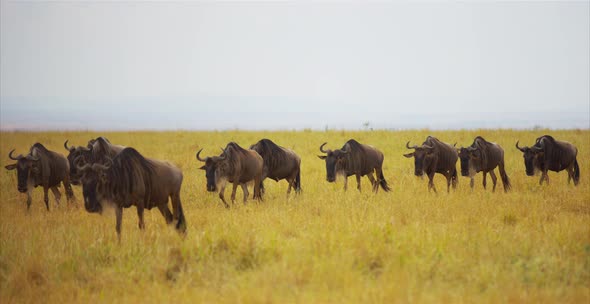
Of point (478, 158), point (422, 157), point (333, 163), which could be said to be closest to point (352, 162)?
point (333, 163)

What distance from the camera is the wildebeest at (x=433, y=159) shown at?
1405 cm

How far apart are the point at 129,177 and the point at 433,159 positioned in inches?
365

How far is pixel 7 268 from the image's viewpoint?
6906 millimetres

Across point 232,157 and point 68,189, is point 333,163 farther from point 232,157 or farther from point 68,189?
point 68,189

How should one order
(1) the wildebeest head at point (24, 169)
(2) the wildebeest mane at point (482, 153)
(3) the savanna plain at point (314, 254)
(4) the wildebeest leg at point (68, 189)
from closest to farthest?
(3) the savanna plain at point (314, 254) → (1) the wildebeest head at point (24, 169) → (4) the wildebeest leg at point (68, 189) → (2) the wildebeest mane at point (482, 153)

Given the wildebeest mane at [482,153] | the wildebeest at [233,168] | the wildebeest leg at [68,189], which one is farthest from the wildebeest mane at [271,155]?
the wildebeest mane at [482,153]

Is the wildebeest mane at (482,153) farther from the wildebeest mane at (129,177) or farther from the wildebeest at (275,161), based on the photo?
the wildebeest mane at (129,177)

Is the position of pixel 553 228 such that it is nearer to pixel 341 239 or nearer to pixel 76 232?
pixel 341 239

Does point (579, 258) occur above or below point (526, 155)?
below

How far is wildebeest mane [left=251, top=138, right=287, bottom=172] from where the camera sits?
13.5 m

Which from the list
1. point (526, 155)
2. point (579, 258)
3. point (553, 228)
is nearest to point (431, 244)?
point (579, 258)

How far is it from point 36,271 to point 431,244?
18.8 ft

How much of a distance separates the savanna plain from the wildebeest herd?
0.66 metres

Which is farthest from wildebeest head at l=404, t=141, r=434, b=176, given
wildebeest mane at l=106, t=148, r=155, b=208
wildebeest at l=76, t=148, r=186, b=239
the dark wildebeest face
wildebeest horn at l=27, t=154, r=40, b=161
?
wildebeest horn at l=27, t=154, r=40, b=161
